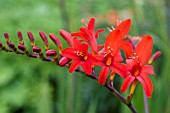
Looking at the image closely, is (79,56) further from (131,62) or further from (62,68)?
(62,68)

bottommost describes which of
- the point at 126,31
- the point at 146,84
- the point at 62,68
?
the point at 62,68

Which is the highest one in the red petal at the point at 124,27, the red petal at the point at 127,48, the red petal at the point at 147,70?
the red petal at the point at 124,27

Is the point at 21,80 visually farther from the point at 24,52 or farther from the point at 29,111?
the point at 24,52

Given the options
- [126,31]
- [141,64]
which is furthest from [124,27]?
[141,64]

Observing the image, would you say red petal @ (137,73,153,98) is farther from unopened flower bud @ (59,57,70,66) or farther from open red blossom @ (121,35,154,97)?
unopened flower bud @ (59,57,70,66)

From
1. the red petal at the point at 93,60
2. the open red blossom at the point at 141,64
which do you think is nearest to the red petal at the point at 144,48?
the open red blossom at the point at 141,64

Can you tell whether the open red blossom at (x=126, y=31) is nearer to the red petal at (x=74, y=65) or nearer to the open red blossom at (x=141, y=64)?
the open red blossom at (x=141, y=64)
